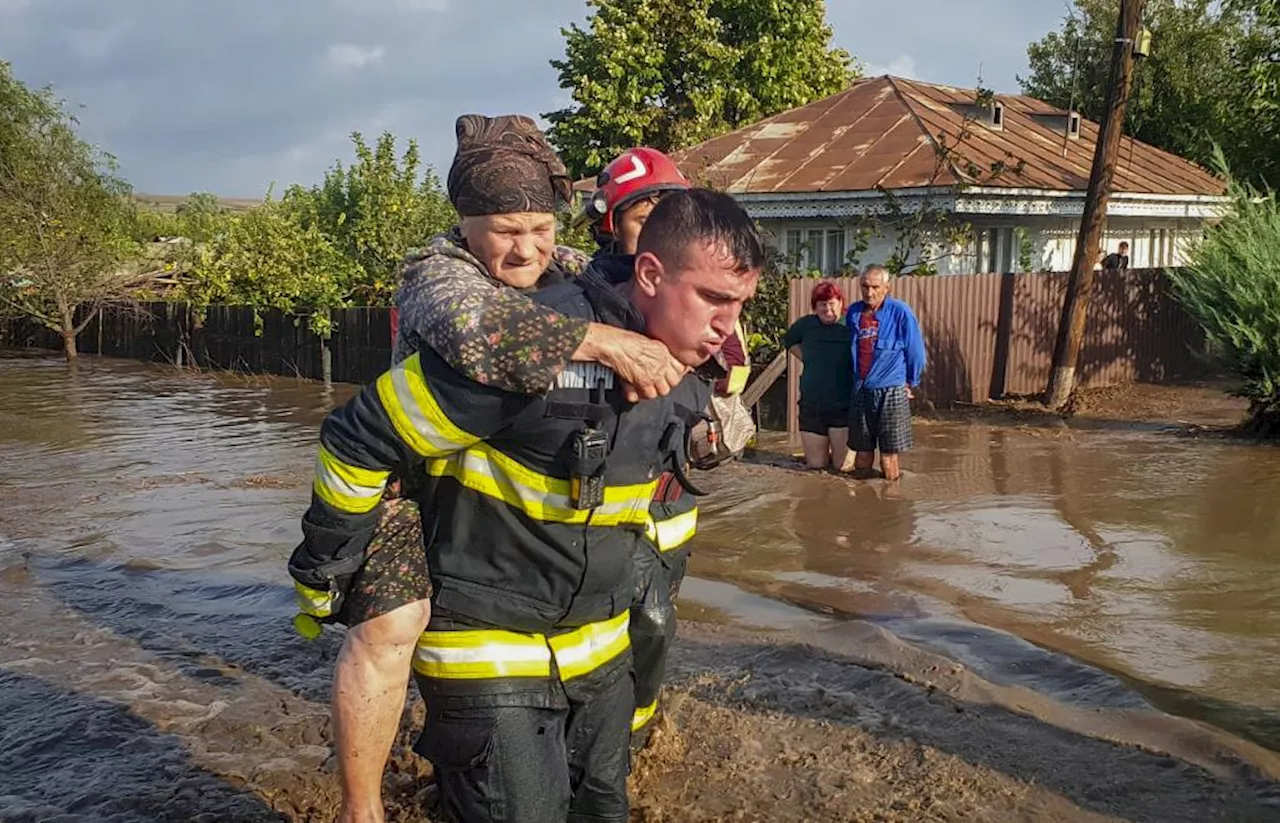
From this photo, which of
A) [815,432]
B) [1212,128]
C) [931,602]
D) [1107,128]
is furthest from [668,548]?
[1212,128]

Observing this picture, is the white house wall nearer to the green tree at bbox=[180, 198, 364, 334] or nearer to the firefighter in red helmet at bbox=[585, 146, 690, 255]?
the green tree at bbox=[180, 198, 364, 334]

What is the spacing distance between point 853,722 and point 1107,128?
10887 mm

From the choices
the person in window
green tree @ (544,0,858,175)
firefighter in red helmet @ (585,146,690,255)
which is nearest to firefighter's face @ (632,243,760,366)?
firefighter in red helmet @ (585,146,690,255)

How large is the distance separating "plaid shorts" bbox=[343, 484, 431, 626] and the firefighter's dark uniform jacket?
36 mm

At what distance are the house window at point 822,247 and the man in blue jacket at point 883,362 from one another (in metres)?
9.84

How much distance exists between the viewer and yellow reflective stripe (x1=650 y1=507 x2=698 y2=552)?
13.1 ft

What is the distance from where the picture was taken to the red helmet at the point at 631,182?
4.00 meters

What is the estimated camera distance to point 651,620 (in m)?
3.87

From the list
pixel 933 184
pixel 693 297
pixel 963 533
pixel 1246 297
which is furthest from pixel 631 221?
pixel 933 184

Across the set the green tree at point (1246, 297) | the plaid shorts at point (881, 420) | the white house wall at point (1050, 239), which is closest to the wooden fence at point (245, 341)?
the white house wall at point (1050, 239)

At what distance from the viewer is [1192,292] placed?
12414mm

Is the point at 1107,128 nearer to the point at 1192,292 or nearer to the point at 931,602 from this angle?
the point at 1192,292

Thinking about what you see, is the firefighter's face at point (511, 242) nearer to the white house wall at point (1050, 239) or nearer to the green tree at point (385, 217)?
the white house wall at point (1050, 239)

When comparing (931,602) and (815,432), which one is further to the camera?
(815,432)
